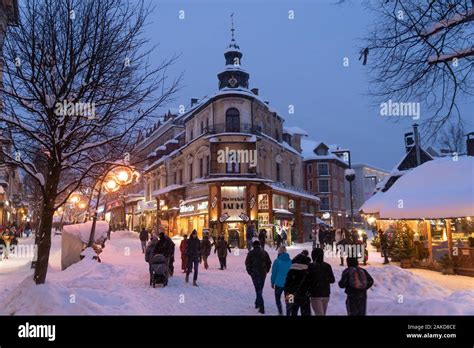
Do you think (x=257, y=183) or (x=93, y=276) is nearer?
(x=93, y=276)

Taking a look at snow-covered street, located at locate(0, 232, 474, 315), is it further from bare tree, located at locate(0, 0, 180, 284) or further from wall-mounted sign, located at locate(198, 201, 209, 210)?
wall-mounted sign, located at locate(198, 201, 209, 210)

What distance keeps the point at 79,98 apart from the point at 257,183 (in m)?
27.2

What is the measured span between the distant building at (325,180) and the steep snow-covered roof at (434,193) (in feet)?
147

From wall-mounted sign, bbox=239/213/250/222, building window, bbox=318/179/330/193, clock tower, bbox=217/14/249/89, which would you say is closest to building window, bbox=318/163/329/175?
building window, bbox=318/179/330/193

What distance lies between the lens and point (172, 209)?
44.9 m

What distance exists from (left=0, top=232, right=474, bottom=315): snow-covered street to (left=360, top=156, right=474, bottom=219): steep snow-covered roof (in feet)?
9.18

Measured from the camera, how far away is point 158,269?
13.4 meters

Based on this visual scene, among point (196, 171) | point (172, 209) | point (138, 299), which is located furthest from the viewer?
point (172, 209)

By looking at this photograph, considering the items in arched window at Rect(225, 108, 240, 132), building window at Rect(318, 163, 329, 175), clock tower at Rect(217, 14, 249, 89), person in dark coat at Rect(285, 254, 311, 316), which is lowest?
person in dark coat at Rect(285, 254, 311, 316)

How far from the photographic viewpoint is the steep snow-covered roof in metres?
15.9

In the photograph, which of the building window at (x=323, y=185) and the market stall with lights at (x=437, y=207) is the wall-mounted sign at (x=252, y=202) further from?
the building window at (x=323, y=185)
